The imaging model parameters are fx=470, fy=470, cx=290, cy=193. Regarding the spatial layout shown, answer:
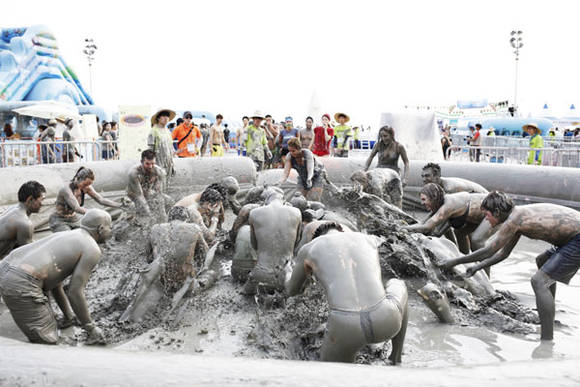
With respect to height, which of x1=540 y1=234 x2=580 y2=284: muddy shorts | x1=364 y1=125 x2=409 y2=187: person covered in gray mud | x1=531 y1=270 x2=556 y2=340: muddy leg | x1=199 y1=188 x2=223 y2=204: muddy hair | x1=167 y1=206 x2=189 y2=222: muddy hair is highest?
x1=364 y1=125 x2=409 y2=187: person covered in gray mud

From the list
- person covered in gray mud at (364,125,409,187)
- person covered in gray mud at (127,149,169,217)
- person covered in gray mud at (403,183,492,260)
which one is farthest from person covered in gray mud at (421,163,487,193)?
person covered in gray mud at (127,149,169,217)

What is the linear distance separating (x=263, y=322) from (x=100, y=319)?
149 cm

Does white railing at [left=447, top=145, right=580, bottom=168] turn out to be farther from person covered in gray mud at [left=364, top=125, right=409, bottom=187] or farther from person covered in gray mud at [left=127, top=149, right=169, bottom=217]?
person covered in gray mud at [left=127, top=149, right=169, bottom=217]

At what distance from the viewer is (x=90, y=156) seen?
10.9m

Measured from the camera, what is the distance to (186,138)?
10.0 metres

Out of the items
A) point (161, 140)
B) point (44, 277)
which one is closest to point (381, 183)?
point (161, 140)

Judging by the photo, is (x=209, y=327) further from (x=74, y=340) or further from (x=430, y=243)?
(x=430, y=243)

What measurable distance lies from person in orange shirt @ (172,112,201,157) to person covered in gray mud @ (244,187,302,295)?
230 inches

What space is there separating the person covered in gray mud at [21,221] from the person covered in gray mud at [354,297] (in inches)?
107

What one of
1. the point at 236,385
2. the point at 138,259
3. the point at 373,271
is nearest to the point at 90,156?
the point at 138,259

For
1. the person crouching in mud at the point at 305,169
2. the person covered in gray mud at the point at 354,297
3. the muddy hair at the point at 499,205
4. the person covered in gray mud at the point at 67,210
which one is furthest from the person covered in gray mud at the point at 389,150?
the person covered in gray mud at the point at 354,297

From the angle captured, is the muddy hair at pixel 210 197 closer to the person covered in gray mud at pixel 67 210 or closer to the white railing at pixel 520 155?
the person covered in gray mud at pixel 67 210

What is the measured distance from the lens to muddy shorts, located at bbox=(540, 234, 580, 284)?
377 centimetres

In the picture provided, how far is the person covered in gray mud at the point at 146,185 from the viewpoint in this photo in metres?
7.02
